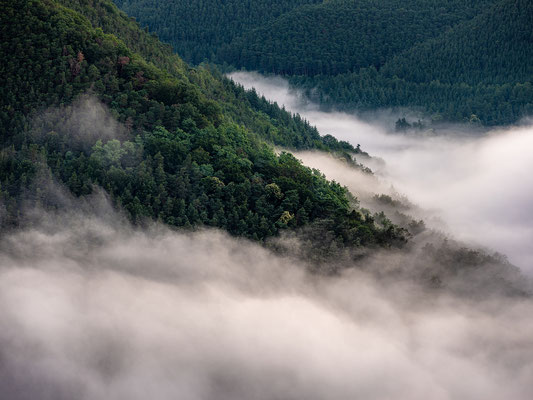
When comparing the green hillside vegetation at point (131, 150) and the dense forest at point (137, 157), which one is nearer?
the dense forest at point (137, 157)

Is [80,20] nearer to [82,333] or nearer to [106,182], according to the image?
[106,182]

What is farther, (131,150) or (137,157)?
(137,157)

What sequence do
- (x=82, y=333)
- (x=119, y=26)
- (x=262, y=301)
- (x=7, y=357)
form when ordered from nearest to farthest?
1. (x=7, y=357)
2. (x=82, y=333)
3. (x=262, y=301)
4. (x=119, y=26)

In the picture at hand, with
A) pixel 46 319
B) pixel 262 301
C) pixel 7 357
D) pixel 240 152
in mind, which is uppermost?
pixel 240 152

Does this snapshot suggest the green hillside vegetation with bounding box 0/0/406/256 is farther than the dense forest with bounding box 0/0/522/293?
Yes

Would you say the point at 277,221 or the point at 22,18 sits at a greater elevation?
the point at 22,18

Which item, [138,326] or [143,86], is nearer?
[138,326]

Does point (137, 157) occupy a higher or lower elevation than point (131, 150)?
lower

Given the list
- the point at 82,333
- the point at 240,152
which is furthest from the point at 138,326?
the point at 240,152
